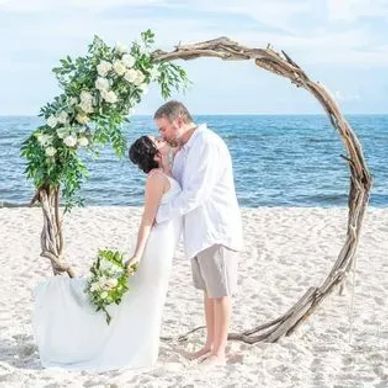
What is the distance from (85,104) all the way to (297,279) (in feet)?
13.3

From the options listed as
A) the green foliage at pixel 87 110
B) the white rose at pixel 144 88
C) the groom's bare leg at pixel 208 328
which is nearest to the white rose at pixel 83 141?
the green foliage at pixel 87 110

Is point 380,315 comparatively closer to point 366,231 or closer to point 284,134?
point 366,231

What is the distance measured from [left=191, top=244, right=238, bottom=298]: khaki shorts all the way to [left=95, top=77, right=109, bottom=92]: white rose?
115 centimetres

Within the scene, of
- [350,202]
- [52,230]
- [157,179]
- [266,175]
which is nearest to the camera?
[157,179]

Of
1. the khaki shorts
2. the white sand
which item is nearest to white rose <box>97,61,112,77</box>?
the khaki shorts

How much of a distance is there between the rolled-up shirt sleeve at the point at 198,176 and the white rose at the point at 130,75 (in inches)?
24.2

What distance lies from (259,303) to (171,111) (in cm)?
297

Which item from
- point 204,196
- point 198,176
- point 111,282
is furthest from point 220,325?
point 198,176

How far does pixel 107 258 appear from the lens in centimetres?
550

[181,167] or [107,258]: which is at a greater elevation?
[181,167]

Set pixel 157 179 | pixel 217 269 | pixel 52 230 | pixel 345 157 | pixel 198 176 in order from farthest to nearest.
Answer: pixel 345 157 < pixel 52 230 < pixel 217 269 < pixel 157 179 < pixel 198 176

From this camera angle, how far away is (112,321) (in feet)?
18.5

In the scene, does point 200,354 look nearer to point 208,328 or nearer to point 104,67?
point 208,328

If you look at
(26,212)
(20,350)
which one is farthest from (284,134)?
(20,350)
